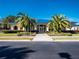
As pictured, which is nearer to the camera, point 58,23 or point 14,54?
point 14,54

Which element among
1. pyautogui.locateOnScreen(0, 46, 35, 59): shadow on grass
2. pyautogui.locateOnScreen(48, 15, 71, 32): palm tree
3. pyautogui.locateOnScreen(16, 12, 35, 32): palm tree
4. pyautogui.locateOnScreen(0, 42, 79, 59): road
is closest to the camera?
pyautogui.locateOnScreen(0, 46, 35, 59): shadow on grass

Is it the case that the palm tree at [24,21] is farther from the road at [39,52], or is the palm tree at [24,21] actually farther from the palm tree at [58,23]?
the road at [39,52]

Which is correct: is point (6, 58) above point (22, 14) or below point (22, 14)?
below

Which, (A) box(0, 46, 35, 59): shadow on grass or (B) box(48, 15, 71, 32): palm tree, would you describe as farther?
(B) box(48, 15, 71, 32): palm tree

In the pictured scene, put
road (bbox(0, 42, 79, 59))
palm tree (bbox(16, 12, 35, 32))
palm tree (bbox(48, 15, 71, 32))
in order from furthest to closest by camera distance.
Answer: palm tree (bbox(16, 12, 35, 32)) → palm tree (bbox(48, 15, 71, 32)) → road (bbox(0, 42, 79, 59))

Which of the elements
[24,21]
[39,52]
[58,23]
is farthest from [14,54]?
[24,21]

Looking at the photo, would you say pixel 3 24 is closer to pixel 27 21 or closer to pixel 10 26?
pixel 10 26

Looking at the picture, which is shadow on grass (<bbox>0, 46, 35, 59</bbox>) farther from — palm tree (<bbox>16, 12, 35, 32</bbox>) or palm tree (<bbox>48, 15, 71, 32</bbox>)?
palm tree (<bbox>16, 12, 35, 32</bbox>)

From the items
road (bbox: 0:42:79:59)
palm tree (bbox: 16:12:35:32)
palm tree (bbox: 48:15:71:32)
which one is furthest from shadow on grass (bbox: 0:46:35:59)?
palm tree (bbox: 16:12:35:32)

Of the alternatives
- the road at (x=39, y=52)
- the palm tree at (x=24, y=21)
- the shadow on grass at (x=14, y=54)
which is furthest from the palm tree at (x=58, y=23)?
the shadow on grass at (x=14, y=54)

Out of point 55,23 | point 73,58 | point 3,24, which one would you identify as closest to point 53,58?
point 73,58

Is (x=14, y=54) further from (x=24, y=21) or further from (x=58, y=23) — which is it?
(x=24, y=21)

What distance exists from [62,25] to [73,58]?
129 feet

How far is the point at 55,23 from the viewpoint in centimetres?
5003
